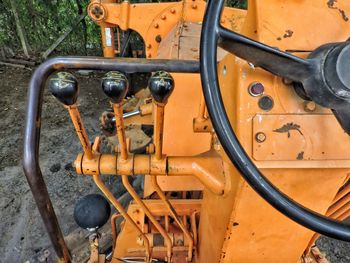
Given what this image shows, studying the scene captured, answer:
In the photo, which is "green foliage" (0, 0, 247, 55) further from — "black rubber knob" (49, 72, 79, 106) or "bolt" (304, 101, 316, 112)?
"black rubber knob" (49, 72, 79, 106)

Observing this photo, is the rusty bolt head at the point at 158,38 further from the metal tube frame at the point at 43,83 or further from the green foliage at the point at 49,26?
the green foliage at the point at 49,26

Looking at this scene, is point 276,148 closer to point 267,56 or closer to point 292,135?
point 292,135

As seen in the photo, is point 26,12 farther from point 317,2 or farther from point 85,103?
point 317,2

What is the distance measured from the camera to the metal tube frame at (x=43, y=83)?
3.02 ft

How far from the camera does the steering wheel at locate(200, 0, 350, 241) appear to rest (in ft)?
2.15

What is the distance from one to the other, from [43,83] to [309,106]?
78 cm

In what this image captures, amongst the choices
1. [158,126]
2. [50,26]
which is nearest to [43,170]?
[158,126]

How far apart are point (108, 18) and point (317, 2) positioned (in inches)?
71.9

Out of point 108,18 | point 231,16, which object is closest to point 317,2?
point 231,16

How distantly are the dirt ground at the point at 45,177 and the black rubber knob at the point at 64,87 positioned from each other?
1903mm

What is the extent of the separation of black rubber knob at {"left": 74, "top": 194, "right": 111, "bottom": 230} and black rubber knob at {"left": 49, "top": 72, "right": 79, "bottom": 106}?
0.76m

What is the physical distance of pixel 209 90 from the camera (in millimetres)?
703

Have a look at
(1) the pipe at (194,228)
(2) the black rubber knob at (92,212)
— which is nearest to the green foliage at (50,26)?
(1) the pipe at (194,228)

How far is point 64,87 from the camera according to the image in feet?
2.61
